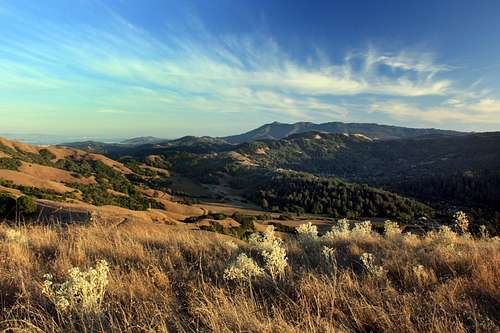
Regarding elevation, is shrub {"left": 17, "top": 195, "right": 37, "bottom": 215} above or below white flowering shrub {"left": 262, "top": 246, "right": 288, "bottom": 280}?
below

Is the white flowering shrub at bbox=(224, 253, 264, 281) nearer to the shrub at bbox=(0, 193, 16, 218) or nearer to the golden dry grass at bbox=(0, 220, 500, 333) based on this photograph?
the golden dry grass at bbox=(0, 220, 500, 333)

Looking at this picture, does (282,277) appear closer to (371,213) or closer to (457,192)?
(371,213)

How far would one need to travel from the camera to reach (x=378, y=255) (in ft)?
18.2

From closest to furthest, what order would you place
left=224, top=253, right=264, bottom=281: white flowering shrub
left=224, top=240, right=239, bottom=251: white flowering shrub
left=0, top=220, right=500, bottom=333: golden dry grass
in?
left=0, top=220, right=500, bottom=333: golden dry grass → left=224, top=253, right=264, bottom=281: white flowering shrub → left=224, top=240, right=239, bottom=251: white flowering shrub

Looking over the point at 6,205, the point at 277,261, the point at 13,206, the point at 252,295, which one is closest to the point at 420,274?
the point at 277,261

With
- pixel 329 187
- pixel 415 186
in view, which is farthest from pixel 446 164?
pixel 329 187

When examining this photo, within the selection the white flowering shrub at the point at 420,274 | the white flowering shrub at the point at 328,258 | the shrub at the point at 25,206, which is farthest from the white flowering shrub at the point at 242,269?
the shrub at the point at 25,206

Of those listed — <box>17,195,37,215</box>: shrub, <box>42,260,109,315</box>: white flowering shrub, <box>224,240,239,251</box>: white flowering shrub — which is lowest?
<box>17,195,37,215</box>: shrub

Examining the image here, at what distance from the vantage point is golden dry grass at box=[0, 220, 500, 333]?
2.91 metres

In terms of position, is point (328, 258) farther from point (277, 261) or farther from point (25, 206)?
point (25, 206)

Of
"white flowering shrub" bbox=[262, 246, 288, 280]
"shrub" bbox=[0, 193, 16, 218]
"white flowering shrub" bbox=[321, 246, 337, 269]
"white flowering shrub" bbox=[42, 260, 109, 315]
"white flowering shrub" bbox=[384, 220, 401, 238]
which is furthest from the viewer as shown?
"shrub" bbox=[0, 193, 16, 218]

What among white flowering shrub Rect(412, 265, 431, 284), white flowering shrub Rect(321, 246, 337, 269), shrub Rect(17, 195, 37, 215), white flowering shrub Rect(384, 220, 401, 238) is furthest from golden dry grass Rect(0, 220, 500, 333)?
shrub Rect(17, 195, 37, 215)

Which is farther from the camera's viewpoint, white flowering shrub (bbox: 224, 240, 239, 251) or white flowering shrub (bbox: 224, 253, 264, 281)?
white flowering shrub (bbox: 224, 240, 239, 251)

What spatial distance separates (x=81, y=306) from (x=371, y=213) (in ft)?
364
